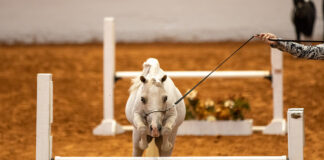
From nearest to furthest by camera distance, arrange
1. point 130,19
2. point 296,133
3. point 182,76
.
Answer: point 296,133, point 182,76, point 130,19

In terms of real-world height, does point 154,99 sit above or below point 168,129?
above

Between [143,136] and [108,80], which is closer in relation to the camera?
[143,136]

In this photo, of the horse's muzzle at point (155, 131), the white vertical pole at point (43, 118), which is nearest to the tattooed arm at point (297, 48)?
the horse's muzzle at point (155, 131)

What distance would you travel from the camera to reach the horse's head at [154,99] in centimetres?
309

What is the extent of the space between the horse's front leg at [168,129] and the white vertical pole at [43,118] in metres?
0.57

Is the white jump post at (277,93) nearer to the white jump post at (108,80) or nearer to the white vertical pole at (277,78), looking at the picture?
the white vertical pole at (277,78)

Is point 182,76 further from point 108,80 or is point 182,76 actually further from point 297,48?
point 297,48

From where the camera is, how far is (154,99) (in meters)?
3.12

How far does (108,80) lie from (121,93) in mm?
2081

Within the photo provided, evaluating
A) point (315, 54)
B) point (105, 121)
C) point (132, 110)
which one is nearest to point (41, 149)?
point (132, 110)

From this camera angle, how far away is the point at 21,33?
11.7 metres

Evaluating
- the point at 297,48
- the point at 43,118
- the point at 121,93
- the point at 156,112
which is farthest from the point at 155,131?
the point at 121,93

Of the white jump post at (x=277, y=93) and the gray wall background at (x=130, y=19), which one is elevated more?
the gray wall background at (x=130, y=19)

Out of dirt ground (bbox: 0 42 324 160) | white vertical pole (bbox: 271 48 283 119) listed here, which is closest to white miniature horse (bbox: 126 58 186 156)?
dirt ground (bbox: 0 42 324 160)
